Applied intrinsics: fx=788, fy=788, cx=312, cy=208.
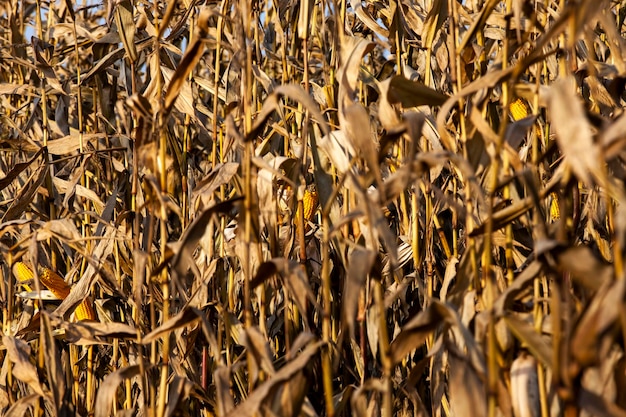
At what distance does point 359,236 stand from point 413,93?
54cm

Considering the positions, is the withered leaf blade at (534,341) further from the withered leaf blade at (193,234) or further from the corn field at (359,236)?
the withered leaf blade at (193,234)

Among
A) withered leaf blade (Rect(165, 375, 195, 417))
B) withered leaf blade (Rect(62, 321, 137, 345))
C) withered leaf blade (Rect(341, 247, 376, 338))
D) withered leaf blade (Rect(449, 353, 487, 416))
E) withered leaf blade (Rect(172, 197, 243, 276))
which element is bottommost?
withered leaf blade (Rect(165, 375, 195, 417))

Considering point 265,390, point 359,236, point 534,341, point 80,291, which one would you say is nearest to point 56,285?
point 80,291

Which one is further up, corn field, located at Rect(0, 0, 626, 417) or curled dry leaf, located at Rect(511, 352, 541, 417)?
corn field, located at Rect(0, 0, 626, 417)

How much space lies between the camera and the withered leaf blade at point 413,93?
1.56 metres

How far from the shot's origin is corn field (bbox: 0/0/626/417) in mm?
1297

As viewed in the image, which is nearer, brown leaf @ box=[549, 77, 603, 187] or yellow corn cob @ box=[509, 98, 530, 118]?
brown leaf @ box=[549, 77, 603, 187]

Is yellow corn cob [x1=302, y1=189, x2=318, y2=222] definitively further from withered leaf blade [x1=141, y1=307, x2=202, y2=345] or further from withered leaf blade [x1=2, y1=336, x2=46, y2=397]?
withered leaf blade [x1=2, y1=336, x2=46, y2=397]

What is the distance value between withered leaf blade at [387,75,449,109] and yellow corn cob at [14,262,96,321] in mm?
1149

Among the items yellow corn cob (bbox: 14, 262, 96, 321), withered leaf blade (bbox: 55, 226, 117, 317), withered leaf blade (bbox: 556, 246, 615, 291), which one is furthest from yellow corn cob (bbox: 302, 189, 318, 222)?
withered leaf blade (bbox: 556, 246, 615, 291)

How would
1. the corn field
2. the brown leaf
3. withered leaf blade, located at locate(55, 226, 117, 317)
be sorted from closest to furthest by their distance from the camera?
the brown leaf
the corn field
withered leaf blade, located at locate(55, 226, 117, 317)

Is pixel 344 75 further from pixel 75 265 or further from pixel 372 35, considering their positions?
pixel 372 35

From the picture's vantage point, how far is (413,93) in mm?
1579

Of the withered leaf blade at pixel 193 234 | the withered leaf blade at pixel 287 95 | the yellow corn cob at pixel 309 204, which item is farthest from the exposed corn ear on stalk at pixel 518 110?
the withered leaf blade at pixel 193 234
